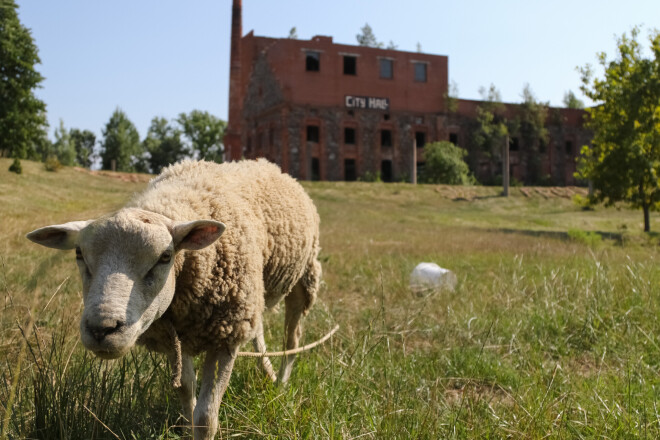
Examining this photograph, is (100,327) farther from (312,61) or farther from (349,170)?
(349,170)

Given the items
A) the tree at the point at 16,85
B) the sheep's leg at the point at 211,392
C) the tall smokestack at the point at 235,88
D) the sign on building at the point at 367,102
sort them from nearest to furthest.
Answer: the sheep's leg at the point at 211,392 < the tree at the point at 16,85 < the sign on building at the point at 367,102 < the tall smokestack at the point at 235,88

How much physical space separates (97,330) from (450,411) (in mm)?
2153

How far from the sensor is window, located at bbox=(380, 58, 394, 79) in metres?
39.2

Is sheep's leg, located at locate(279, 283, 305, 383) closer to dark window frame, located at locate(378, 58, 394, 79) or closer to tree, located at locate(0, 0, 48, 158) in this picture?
tree, located at locate(0, 0, 48, 158)

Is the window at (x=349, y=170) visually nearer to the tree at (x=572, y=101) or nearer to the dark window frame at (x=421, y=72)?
the dark window frame at (x=421, y=72)

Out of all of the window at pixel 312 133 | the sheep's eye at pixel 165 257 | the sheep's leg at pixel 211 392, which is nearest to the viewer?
the sheep's eye at pixel 165 257

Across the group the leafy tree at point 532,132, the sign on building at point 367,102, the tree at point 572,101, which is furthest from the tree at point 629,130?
the tree at point 572,101

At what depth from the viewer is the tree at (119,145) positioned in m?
56.2

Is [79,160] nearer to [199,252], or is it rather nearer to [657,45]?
[657,45]

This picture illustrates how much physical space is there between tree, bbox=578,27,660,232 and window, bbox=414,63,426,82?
21.1 meters

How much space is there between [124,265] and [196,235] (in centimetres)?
39

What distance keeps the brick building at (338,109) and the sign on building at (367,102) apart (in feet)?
0.23

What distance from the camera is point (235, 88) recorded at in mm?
40719

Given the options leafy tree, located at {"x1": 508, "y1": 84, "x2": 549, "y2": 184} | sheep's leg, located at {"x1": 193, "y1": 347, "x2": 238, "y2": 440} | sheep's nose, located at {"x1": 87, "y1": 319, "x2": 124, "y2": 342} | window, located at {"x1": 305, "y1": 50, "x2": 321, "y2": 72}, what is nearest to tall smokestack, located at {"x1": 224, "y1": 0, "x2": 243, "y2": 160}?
window, located at {"x1": 305, "y1": 50, "x2": 321, "y2": 72}
